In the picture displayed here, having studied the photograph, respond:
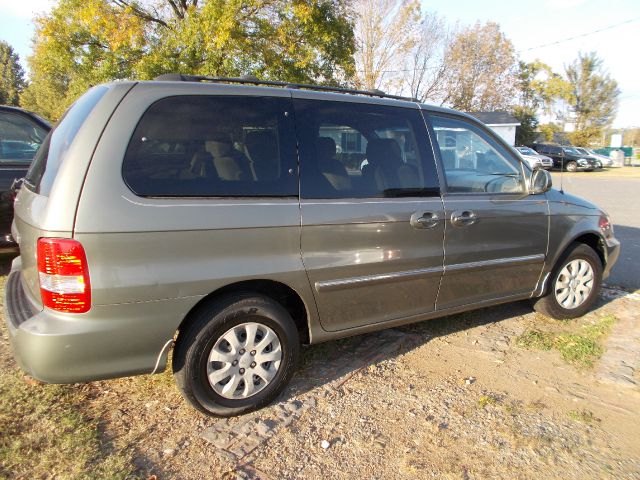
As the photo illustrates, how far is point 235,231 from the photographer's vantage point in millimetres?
2564

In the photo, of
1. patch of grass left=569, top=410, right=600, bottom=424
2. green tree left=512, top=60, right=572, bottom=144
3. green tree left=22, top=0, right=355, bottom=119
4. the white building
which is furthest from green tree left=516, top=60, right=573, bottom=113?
patch of grass left=569, top=410, right=600, bottom=424

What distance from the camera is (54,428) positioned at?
2.57m

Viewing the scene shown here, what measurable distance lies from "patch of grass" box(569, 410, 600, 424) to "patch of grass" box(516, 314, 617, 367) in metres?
0.69

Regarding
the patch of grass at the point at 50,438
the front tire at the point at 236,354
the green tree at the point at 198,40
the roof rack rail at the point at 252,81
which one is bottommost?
the patch of grass at the point at 50,438

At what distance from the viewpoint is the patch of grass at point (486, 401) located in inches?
117

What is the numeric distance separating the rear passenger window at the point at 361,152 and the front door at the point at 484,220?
233mm

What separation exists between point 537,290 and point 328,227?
7.63 ft

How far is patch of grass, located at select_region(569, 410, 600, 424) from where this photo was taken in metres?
2.84

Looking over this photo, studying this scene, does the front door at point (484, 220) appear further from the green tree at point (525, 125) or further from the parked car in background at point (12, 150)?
the green tree at point (525, 125)

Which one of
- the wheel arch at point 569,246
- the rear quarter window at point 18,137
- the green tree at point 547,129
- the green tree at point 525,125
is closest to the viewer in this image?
the wheel arch at point 569,246

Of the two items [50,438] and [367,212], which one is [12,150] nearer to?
[50,438]

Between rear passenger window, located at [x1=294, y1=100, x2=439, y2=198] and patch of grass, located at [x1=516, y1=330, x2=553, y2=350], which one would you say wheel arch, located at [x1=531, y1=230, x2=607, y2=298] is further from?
rear passenger window, located at [x1=294, y1=100, x2=439, y2=198]

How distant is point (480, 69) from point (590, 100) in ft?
49.2

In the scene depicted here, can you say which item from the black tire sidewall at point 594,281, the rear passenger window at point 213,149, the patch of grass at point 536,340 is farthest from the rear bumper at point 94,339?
the black tire sidewall at point 594,281
